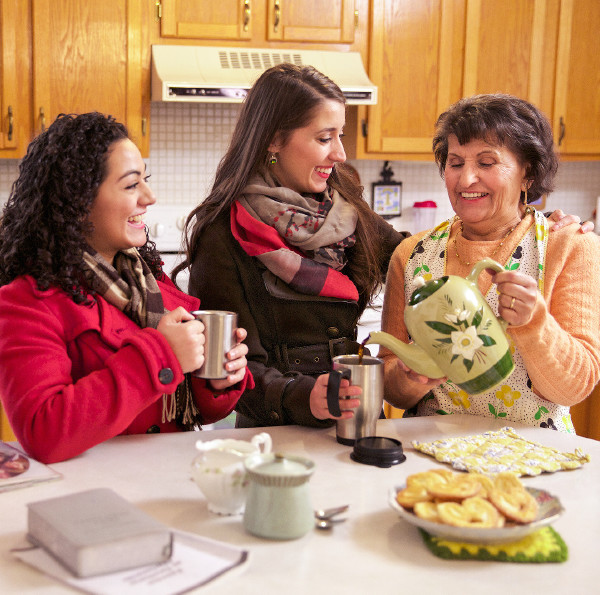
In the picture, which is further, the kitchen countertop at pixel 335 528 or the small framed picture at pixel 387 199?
the small framed picture at pixel 387 199

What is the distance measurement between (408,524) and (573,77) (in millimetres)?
3253

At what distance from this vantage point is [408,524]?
1133 millimetres

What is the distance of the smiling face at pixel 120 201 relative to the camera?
1.51 m

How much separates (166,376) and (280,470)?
0.38 metres

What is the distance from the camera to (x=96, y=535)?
0.96 metres

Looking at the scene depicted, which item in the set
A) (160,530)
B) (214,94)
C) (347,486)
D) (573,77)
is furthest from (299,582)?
(573,77)

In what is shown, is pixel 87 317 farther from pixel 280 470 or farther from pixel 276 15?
pixel 276 15

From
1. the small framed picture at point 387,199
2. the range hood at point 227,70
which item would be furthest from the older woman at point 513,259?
the small framed picture at point 387,199

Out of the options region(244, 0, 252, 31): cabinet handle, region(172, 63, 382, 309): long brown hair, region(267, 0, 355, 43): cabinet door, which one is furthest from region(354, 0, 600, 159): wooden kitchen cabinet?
region(172, 63, 382, 309): long brown hair

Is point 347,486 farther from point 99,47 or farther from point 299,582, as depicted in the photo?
point 99,47

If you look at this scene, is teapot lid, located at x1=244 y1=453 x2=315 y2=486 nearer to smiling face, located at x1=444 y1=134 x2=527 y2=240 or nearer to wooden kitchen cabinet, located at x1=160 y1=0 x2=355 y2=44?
smiling face, located at x1=444 y1=134 x2=527 y2=240

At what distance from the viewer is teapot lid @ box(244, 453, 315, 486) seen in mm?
1055

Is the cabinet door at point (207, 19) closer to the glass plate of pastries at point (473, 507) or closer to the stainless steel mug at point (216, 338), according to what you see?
the stainless steel mug at point (216, 338)

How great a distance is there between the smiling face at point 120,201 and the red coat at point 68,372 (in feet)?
0.53
